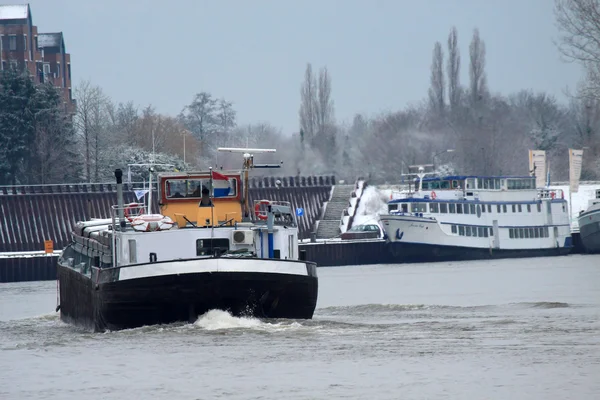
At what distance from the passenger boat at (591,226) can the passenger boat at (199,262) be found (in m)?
56.8

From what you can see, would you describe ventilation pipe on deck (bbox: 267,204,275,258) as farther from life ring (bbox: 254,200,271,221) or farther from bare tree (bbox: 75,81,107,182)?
bare tree (bbox: 75,81,107,182)

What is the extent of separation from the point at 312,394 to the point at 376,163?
369ft

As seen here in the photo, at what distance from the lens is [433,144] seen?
134125mm

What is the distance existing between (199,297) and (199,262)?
0.99m

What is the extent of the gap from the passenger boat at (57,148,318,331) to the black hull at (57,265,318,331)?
3cm

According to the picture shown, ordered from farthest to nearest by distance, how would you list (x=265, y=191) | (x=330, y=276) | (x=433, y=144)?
(x=433, y=144) < (x=265, y=191) < (x=330, y=276)

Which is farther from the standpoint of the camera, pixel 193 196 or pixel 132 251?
pixel 193 196

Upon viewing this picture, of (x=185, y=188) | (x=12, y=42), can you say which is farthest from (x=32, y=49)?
(x=185, y=188)

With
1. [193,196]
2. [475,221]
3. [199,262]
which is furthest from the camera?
[475,221]

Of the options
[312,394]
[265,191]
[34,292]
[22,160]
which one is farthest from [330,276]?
[312,394]

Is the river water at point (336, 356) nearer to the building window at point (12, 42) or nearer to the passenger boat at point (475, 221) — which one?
the passenger boat at point (475, 221)

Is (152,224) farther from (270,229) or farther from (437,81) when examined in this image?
(437,81)

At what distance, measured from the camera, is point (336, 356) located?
103 ft

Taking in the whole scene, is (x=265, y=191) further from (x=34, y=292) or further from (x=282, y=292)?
(x=282, y=292)
